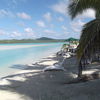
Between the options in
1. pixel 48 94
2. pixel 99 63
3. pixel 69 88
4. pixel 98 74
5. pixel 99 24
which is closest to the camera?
pixel 99 24

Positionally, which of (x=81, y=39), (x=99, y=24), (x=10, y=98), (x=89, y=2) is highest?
(x=89, y=2)

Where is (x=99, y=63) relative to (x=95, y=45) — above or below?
below

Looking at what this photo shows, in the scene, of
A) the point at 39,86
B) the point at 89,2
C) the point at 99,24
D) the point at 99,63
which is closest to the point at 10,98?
the point at 39,86

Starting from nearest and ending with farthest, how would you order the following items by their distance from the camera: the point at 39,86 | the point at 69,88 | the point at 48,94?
the point at 48,94, the point at 69,88, the point at 39,86

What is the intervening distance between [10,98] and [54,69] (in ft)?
14.8

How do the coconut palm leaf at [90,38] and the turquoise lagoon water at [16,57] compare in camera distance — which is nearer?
the coconut palm leaf at [90,38]

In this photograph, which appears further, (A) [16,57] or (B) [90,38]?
(A) [16,57]

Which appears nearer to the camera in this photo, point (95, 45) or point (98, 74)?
point (95, 45)

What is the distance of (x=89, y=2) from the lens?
6230 mm

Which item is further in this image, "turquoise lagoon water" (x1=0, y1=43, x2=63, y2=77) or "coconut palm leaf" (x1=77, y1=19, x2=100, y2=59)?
"turquoise lagoon water" (x1=0, y1=43, x2=63, y2=77)

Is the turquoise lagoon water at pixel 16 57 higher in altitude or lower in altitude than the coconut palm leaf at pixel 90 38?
lower

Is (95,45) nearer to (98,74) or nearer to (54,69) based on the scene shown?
(98,74)

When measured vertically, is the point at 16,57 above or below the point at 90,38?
below

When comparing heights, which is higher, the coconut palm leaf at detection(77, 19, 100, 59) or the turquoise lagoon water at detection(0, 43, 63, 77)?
the coconut palm leaf at detection(77, 19, 100, 59)
